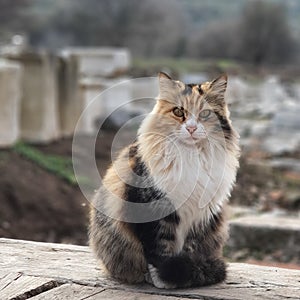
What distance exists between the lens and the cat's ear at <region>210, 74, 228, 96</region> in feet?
9.24

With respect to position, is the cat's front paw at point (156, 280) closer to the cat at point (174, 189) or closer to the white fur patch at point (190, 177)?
the cat at point (174, 189)

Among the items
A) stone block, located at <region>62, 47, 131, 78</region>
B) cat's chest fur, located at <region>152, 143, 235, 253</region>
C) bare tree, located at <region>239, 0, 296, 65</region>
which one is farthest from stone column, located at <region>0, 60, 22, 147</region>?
bare tree, located at <region>239, 0, 296, 65</region>

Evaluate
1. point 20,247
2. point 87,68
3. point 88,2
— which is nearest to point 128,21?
point 88,2

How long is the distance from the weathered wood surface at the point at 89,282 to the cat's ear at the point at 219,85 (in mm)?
822

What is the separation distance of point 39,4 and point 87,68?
33.5 meters

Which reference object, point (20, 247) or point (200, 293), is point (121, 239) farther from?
point (20, 247)

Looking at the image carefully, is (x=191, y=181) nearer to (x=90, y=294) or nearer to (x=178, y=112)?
(x=178, y=112)

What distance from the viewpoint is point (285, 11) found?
41.3m

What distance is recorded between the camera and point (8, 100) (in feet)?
27.0

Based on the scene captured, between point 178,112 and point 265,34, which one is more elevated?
point 265,34

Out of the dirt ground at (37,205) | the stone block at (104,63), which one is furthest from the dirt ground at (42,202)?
the stone block at (104,63)

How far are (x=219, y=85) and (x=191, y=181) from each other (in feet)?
1.34

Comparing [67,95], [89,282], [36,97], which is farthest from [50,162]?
[89,282]

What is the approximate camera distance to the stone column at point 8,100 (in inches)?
321
